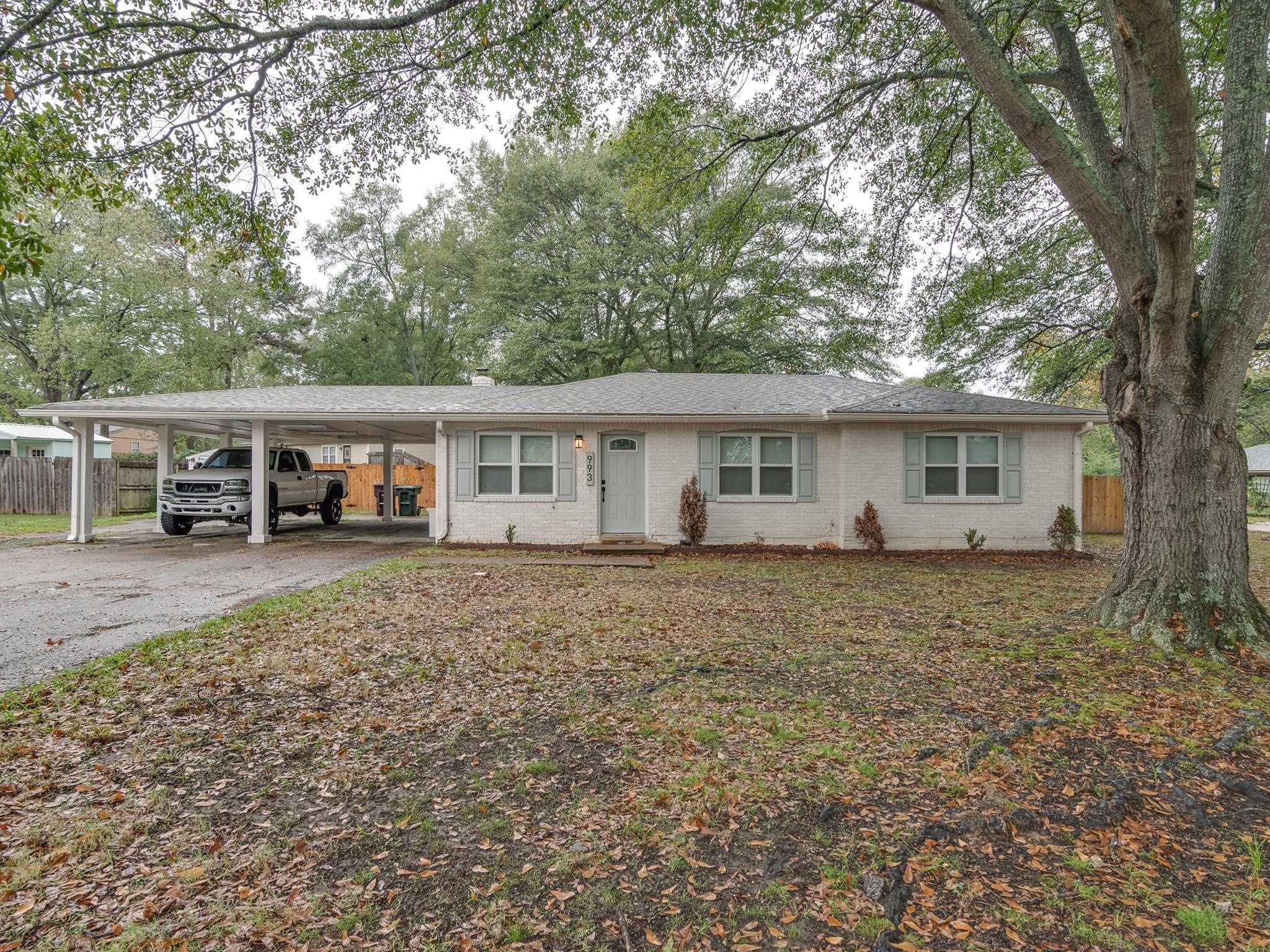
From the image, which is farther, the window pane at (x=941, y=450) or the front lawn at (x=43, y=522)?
the front lawn at (x=43, y=522)

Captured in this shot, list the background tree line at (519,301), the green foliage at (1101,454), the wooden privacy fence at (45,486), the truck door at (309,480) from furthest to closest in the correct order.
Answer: the green foliage at (1101,454)
the background tree line at (519,301)
the wooden privacy fence at (45,486)
the truck door at (309,480)

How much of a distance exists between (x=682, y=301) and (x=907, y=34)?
14.7m

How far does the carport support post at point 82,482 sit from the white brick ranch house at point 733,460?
0.29ft

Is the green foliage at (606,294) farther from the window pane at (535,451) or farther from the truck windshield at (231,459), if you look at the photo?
the window pane at (535,451)

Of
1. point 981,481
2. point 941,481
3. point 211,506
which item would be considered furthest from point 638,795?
point 211,506

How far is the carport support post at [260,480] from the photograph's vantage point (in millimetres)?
12320

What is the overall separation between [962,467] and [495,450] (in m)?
9.06

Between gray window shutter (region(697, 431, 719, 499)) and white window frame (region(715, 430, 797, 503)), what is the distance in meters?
0.08

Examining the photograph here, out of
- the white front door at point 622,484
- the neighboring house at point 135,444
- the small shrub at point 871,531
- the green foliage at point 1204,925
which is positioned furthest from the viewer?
the neighboring house at point 135,444

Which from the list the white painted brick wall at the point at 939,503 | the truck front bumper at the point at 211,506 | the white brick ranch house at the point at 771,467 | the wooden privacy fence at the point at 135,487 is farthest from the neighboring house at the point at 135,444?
the white painted brick wall at the point at 939,503

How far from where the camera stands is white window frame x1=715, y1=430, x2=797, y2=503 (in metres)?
12.1

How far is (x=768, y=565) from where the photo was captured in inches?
403

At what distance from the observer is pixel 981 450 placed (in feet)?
38.7

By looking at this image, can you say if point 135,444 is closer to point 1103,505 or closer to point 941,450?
point 941,450
